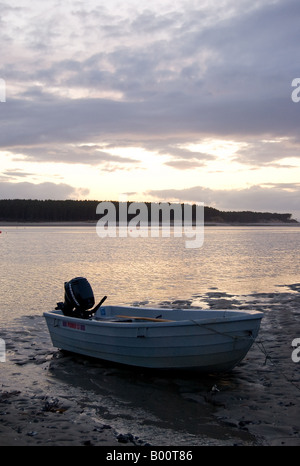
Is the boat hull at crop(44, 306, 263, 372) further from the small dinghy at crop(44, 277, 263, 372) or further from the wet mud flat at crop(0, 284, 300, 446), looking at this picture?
the wet mud flat at crop(0, 284, 300, 446)

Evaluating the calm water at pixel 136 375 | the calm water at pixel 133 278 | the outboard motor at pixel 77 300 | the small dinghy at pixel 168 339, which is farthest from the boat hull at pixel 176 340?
the calm water at pixel 133 278

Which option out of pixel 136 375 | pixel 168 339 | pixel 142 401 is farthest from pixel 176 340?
pixel 142 401

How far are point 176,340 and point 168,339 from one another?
0.16 metres

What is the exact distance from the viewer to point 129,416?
24.1 ft

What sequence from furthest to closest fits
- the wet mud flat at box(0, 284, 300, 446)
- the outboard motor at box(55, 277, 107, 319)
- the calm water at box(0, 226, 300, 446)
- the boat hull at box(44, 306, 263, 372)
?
the outboard motor at box(55, 277, 107, 319)
the boat hull at box(44, 306, 263, 372)
the calm water at box(0, 226, 300, 446)
the wet mud flat at box(0, 284, 300, 446)

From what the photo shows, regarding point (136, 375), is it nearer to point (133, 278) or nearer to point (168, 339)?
point (168, 339)

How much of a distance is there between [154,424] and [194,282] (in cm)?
1561

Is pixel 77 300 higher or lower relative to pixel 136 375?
higher

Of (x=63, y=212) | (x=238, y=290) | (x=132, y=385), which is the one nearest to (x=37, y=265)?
(x=238, y=290)

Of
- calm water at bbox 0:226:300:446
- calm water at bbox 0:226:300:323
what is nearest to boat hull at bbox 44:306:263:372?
calm water at bbox 0:226:300:446

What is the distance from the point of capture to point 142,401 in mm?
8016

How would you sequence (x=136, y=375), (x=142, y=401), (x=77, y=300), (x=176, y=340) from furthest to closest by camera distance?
(x=77, y=300) < (x=136, y=375) < (x=176, y=340) < (x=142, y=401)

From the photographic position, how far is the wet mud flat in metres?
6.53
